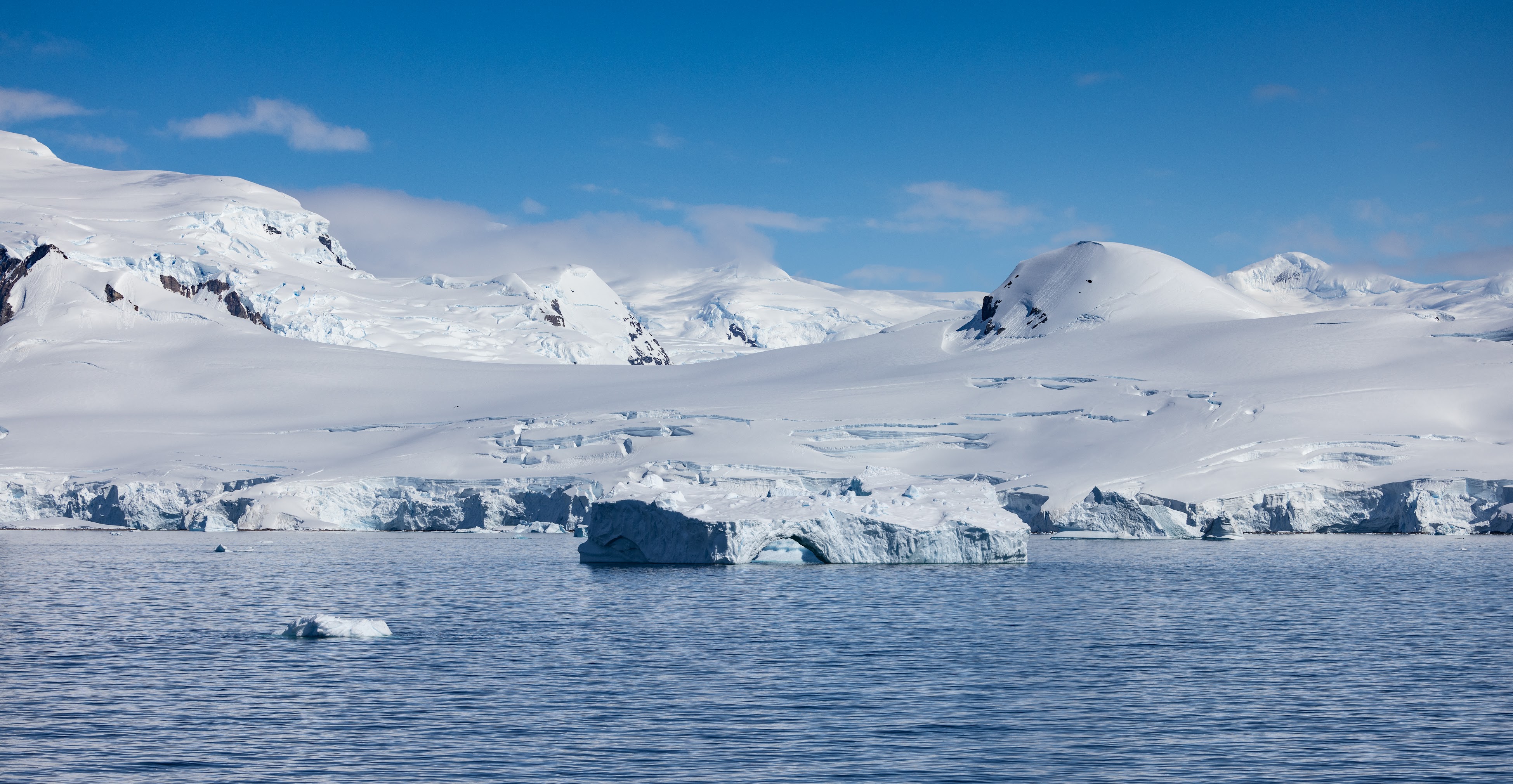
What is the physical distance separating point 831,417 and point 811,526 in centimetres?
4306

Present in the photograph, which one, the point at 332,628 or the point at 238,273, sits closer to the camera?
the point at 332,628

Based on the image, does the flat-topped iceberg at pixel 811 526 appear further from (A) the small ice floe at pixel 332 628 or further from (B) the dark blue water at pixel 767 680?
(A) the small ice floe at pixel 332 628

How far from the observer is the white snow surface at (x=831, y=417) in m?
63.7

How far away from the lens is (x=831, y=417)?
267ft

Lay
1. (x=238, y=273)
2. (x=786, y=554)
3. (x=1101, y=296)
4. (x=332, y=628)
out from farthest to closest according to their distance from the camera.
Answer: (x=238, y=273) → (x=1101, y=296) → (x=786, y=554) → (x=332, y=628)

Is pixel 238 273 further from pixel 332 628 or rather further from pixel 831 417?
pixel 332 628

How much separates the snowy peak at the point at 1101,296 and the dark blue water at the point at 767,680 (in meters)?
63.6

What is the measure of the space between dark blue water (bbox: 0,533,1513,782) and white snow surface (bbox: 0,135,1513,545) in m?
10.5

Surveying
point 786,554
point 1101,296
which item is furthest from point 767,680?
point 1101,296

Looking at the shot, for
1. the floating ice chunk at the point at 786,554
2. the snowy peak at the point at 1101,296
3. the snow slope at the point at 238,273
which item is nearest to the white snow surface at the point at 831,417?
the snowy peak at the point at 1101,296

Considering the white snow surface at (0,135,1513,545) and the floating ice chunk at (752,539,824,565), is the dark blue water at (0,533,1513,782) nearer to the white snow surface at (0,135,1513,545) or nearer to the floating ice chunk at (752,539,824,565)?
the floating ice chunk at (752,539,824,565)

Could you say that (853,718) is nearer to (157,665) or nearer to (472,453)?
(157,665)

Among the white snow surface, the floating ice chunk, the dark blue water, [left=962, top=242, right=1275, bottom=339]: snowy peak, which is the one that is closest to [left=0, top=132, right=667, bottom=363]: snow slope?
the white snow surface

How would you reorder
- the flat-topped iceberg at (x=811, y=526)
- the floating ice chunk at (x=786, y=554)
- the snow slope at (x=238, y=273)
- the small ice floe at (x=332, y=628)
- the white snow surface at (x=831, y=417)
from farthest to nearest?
the snow slope at (x=238, y=273), the white snow surface at (x=831, y=417), the floating ice chunk at (x=786, y=554), the flat-topped iceberg at (x=811, y=526), the small ice floe at (x=332, y=628)
